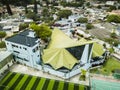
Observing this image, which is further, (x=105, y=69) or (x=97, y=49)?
(x=97, y=49)

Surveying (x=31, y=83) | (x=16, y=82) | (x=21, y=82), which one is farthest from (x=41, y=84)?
(x=16, y=82)

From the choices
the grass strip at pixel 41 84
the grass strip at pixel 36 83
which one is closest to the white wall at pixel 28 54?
Result: the grass strip at pixel 36 83

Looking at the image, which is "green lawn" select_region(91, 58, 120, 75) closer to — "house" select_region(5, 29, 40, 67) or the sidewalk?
the sidewalk

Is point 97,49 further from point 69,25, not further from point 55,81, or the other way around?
point 69,25

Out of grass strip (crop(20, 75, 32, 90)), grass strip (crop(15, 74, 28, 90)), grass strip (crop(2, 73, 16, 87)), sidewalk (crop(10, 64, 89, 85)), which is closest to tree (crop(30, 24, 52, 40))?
sidewalk (crop(10, 64, 89, 85))

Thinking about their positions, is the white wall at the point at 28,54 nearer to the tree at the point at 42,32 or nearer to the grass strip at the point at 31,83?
the grass strip at the point at 31,83

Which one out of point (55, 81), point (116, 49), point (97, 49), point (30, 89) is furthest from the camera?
point (116, 49)

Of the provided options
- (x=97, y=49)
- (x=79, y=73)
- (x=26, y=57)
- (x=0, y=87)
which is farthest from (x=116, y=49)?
(x=0, y=87)
